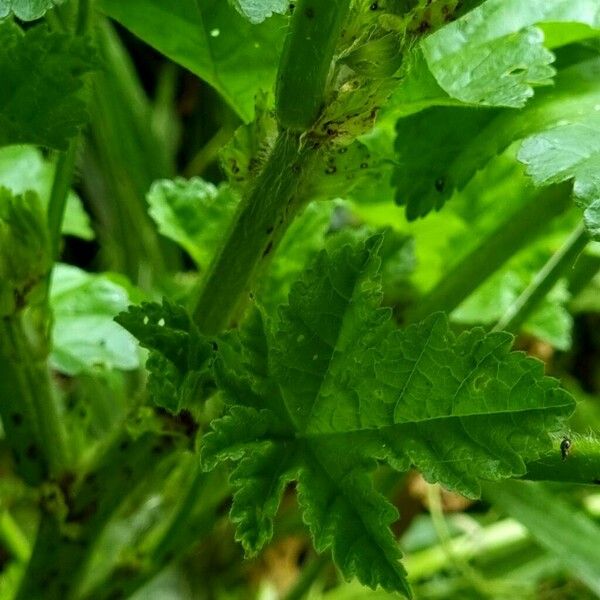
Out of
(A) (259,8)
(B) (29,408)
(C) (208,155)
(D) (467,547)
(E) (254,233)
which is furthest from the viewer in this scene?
(C) (208,155)

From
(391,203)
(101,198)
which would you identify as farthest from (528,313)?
(101,198)

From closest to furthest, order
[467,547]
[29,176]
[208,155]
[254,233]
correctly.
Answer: [254,233]
[29,176]
[467,547]
[208,155]

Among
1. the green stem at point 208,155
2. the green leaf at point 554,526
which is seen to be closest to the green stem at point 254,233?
the green leaf at point 554,526

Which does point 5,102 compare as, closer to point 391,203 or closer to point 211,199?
point 211,199

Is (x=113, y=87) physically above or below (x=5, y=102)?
below

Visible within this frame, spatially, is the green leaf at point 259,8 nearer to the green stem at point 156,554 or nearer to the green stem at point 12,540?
the green stem at point 156,554

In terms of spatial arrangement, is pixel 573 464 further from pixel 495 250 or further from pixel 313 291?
pixel 495 250

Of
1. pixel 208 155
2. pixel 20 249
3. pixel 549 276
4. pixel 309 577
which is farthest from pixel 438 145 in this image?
pixel 208 155
